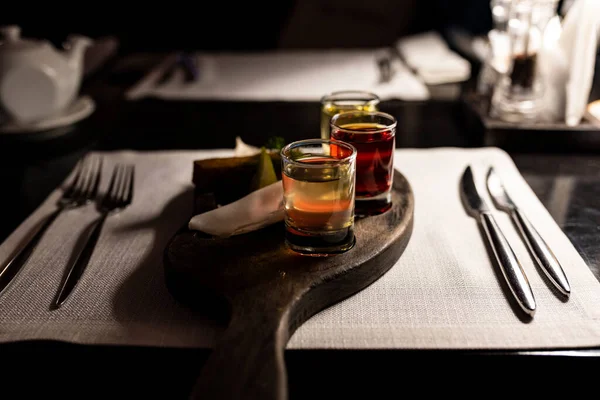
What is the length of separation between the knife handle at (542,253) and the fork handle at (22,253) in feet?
2.18

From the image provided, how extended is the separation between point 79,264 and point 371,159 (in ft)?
1.36

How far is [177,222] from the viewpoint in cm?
88

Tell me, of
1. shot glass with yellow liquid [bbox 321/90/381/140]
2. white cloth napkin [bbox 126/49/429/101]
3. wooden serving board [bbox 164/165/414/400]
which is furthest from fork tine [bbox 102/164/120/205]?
white cloth napkin [bbox 126/49/429/101]

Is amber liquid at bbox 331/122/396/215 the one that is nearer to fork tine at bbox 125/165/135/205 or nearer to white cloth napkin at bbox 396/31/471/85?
fork tine at bbox 125/165/135/205

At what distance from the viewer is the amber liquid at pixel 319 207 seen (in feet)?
2.23

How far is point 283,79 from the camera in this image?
1.70 meters

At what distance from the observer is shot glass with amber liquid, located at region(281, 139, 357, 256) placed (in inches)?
26.7

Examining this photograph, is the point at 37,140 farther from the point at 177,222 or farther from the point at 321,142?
the point at 321,142

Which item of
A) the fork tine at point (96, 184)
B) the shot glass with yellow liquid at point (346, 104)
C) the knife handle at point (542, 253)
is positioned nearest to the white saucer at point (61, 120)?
the fork tine at point (96, 184)

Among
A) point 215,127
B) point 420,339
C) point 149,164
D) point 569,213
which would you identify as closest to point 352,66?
point 215,127

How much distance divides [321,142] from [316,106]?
747 millimetres

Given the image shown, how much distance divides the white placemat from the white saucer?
47 centimetres

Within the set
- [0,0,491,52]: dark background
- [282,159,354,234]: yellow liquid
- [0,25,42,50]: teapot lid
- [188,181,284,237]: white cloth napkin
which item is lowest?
[0,0,491,52]: dark background

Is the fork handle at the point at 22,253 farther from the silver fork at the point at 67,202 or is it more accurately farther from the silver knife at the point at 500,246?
the silver knife at the point at 500,246
